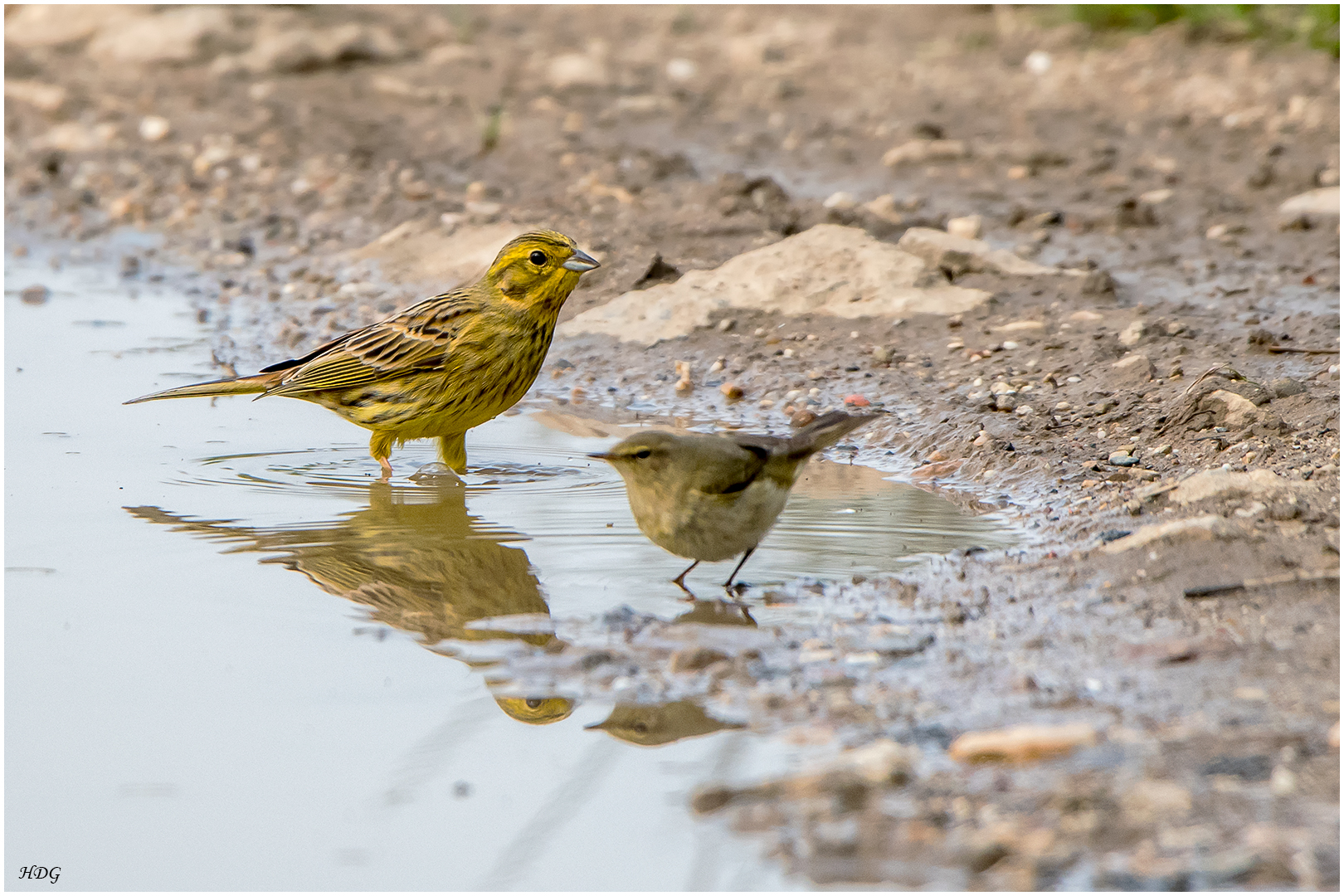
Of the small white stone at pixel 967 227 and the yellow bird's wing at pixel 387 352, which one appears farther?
the small white stone at pixel 967 227

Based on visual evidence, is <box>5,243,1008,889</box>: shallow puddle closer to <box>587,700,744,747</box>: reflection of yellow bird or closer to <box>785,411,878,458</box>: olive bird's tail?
<box>587,700,744,747</box>: reflection of yellow bird

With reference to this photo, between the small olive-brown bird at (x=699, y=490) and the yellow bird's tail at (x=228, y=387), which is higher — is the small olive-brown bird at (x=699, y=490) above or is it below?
above

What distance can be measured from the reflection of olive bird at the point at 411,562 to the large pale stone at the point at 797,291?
2.49 m

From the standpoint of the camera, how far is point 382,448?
6777mm

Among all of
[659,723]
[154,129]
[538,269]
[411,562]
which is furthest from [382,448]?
[154,129]

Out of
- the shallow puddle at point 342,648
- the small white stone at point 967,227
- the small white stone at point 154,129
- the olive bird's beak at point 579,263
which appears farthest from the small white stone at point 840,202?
the small white stone at point 154,129

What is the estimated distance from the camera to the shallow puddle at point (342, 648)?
3301mm

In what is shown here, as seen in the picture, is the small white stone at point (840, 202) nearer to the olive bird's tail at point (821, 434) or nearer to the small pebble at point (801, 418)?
the small pebble at point (801, 418)

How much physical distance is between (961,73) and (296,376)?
895 centimetres

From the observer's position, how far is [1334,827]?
10.2 ft

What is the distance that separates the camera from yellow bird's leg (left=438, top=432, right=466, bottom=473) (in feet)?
22.1

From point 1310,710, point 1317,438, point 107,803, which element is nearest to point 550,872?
point 107,803

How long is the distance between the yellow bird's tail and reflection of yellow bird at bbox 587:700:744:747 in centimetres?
354

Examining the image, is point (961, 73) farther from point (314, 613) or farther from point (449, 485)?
point (314, 613)
